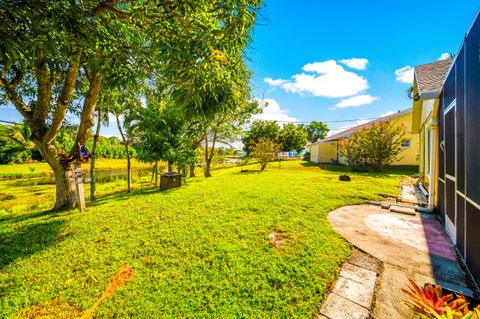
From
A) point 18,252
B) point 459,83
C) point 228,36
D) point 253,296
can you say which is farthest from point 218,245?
point 459,83

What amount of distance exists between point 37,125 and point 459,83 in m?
9.62

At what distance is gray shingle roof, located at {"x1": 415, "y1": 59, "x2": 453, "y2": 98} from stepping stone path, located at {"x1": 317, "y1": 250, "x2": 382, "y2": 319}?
458 centimetres

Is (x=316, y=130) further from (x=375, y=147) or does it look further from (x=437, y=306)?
(x=437, y=306)

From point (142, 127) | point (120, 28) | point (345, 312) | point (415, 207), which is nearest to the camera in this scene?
point (345, 312)

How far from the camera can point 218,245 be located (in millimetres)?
3529

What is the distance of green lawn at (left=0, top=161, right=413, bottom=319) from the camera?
2195mm

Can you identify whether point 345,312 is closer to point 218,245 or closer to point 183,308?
point 183,308

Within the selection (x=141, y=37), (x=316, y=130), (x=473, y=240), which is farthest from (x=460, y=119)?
(x=316, y=130)

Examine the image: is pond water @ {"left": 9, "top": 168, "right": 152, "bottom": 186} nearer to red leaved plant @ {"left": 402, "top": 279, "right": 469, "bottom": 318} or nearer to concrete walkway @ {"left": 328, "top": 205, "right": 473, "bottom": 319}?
concrete walkway @ {"left": 328, "top": 205, "right": 473, "bottom": 319}

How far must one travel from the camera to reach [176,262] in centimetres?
306

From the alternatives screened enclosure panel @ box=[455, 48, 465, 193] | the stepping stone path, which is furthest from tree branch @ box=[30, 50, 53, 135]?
screened enclosure panel @ box=[455, 48, 465, 193]

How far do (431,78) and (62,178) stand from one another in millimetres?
11832

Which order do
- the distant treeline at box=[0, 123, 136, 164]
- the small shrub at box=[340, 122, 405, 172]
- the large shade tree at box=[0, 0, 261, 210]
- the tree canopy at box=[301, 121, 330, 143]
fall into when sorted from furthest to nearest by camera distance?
the tree canopy at box=[301, 121, 330, 143] < the small shrub at box=[340, 122, 405, 172] < the distant treeline at box=[0, 123, 136, 164] < the large shade tree at box=[0, 0, 261, 210]

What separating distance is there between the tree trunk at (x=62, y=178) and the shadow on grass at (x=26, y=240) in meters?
1.28
